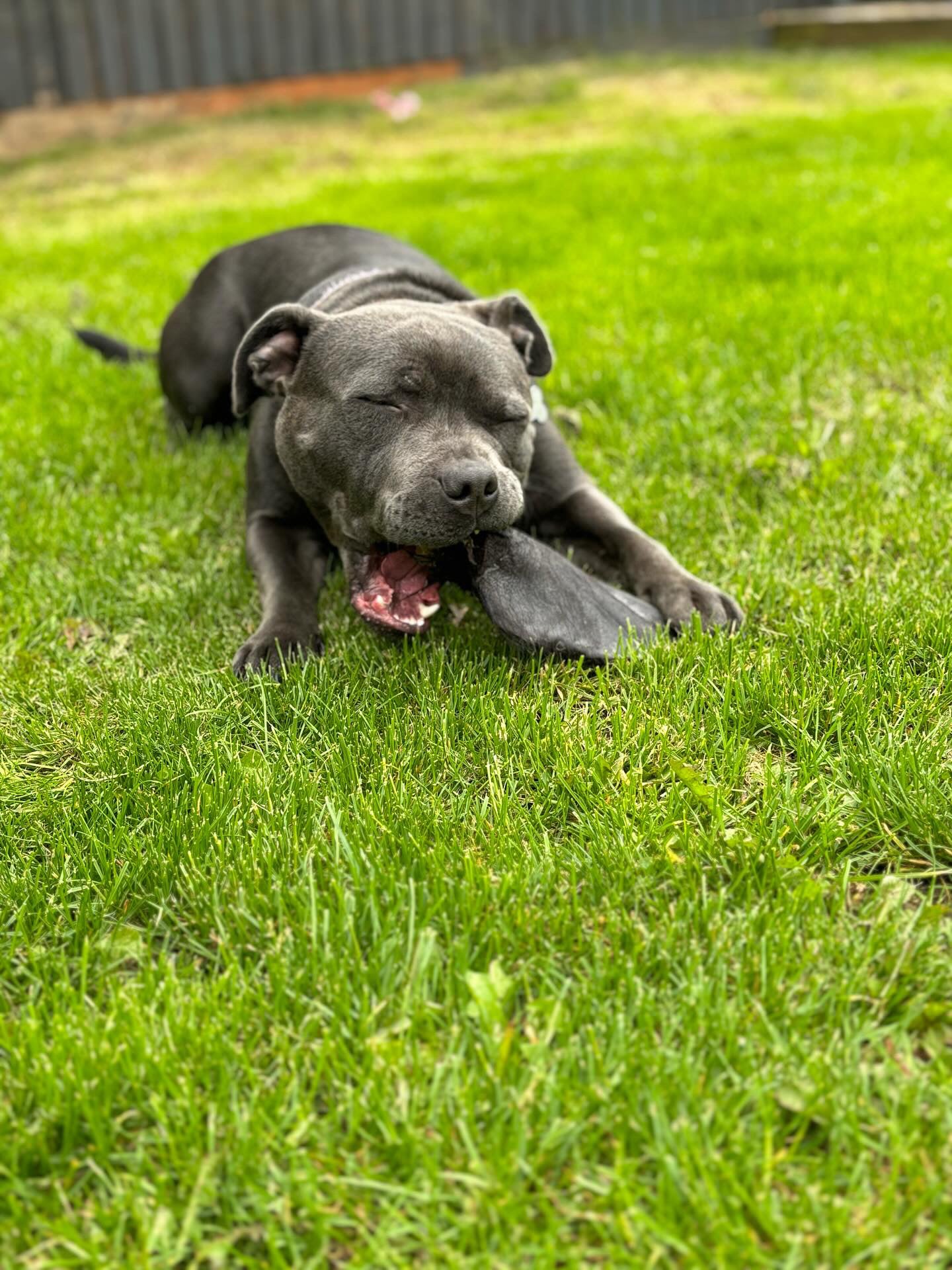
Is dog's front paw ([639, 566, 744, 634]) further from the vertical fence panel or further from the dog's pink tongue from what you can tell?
the vertical fence panel

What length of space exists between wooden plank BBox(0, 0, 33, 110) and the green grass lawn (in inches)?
417

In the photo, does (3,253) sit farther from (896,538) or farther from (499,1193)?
(499,1193)

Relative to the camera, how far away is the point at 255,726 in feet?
8.92

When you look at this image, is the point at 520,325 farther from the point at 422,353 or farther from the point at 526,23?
the point at 526,23

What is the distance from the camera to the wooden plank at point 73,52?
43.4ft

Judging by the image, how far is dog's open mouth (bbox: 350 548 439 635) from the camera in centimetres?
309

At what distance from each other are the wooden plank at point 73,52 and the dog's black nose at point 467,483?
13069mm

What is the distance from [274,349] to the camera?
138 inches

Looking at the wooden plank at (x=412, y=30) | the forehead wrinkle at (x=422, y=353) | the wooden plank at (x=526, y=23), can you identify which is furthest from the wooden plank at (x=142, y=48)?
the forehead wrinkle at (x=422, y=353)

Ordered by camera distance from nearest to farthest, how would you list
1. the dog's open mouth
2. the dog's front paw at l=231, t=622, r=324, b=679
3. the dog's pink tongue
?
→ the dog's front paw at l=231, t=622, r=324, b=679 → the dog's open mouth → the dog's pink tongue

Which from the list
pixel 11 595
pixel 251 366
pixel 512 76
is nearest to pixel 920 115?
pixel 512 76

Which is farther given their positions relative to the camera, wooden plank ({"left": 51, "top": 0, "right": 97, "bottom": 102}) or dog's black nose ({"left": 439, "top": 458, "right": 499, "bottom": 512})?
wooden plank ({"left": 51, "top": 0, "right": 97, "bottom": 102})

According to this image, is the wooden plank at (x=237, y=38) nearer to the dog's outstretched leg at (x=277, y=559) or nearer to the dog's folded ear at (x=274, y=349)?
the dog's outstretched leg at (x=277, y=559)

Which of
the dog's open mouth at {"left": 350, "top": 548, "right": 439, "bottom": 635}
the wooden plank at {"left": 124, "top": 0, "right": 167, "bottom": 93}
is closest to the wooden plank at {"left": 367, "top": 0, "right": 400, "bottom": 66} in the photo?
the wooden plank at {"left": 124, "top": 0, "right": 167, "bottom": 93}
